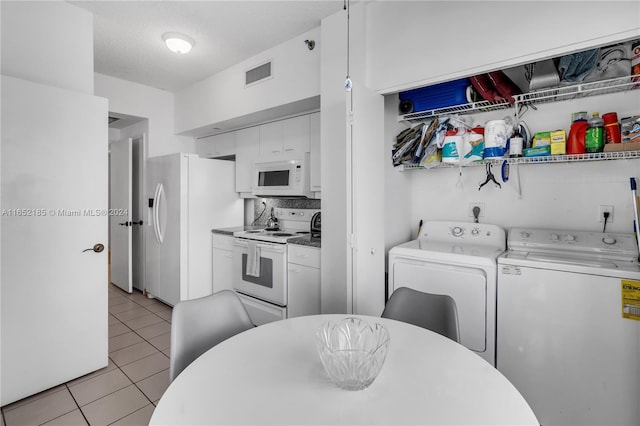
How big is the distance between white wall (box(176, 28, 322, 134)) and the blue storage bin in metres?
0.81

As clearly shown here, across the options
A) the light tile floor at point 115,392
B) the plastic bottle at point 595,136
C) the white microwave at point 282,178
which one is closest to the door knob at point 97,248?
the light tile floor at point 115,392

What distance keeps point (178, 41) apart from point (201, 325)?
258 centimetres

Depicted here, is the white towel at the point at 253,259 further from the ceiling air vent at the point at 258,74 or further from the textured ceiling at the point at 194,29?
the textured ceiling at the point at 194,29

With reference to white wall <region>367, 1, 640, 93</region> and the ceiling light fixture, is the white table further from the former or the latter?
the ceiling light fixture

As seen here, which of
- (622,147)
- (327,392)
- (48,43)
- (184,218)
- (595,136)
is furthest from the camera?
(184,218)

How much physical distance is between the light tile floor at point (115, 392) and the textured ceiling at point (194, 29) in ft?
9.35

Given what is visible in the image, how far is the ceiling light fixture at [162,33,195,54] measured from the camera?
9.23 ft

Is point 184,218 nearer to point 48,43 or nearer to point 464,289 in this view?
point 48,43

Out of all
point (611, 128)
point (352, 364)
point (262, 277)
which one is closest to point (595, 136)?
point (611, 128)

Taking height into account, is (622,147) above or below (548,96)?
below

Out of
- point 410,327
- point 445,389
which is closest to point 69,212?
point 410,327

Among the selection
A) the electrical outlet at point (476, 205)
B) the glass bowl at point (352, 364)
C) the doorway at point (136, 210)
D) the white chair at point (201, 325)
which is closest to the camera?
the glass bowl at point (352, 364)

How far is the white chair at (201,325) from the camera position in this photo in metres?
1.43

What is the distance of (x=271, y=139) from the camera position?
3.58 m
